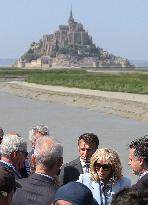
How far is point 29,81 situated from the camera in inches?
2958

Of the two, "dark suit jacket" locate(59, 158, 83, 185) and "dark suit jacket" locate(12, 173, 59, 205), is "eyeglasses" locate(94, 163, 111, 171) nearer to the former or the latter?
→ "dark suit jacket" locate(12, 173, 59, 205)

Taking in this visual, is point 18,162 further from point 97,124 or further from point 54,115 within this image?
point 54,115

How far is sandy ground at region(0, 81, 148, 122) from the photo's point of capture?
35.9 m

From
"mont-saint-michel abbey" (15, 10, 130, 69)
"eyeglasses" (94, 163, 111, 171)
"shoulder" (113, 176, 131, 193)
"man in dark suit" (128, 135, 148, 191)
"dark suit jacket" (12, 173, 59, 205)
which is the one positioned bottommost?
"mont-saint-michel abbey" (15, 10, 130, 69)

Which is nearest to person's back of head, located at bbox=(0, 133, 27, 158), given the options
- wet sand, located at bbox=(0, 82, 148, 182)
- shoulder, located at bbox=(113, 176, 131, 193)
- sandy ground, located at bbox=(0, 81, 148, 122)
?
shoulder, located at bbox=(113, 176, 131, 193)

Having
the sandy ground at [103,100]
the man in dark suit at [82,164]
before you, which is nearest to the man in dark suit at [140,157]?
the man in dark suit at [82,164]

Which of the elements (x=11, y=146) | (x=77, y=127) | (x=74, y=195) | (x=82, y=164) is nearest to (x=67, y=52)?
(x=77, y=127)

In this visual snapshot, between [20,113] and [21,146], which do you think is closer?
[21,146]

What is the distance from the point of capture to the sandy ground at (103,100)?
35938 millimetres

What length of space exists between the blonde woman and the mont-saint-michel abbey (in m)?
165

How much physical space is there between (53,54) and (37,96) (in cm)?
12332

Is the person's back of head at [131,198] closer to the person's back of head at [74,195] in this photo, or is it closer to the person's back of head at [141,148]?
the person's back of head at [74,195]

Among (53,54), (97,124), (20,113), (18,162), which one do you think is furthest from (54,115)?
(53,54)

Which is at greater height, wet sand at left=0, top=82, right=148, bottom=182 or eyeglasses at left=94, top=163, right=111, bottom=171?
eyeglasses at left=94, top=163, right=111, bottom=171
